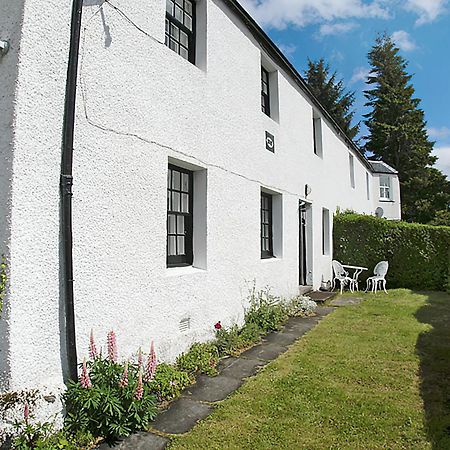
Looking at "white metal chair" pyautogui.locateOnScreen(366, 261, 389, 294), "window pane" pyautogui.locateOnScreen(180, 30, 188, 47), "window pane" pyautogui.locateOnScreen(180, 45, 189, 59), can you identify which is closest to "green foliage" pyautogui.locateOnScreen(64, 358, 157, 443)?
"window pane" pyautogui.locateOnScreen(180, 45, 189, 59)

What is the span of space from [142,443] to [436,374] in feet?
14.3

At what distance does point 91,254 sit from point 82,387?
52.8 inches

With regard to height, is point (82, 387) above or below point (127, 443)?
above

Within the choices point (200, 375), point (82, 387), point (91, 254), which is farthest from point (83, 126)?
point (200, 375)

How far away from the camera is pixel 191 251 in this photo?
21.5ft

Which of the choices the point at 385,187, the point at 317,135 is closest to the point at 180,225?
the point at 317,135

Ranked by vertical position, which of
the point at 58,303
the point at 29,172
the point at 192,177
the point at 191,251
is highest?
the point at 192,177

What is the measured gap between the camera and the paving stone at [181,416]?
13.2ft

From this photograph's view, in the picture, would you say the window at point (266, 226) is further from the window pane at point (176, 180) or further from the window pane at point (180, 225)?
the window pane at point (176, 180)

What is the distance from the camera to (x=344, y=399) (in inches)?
187

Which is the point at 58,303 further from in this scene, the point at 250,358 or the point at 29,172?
the point at 250,358

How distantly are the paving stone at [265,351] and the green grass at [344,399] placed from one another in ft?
0.70

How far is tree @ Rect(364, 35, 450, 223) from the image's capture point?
3731cm

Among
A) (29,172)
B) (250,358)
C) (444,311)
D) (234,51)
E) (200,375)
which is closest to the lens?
(29,172)
